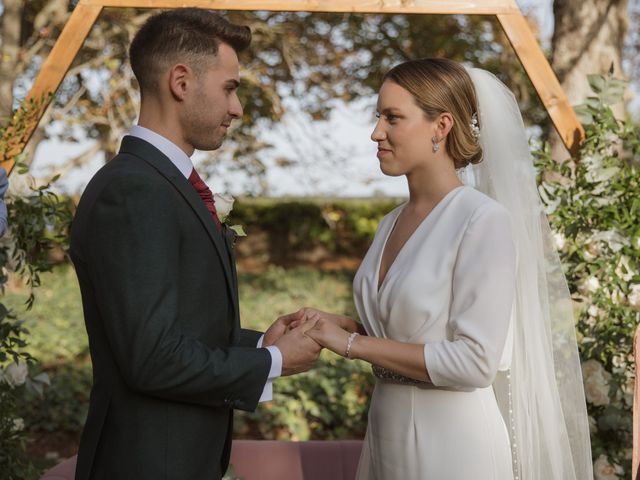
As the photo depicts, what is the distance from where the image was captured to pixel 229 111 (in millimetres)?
2359

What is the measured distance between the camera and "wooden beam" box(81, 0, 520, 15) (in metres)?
3.91

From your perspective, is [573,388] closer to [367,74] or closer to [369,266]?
[369,266]

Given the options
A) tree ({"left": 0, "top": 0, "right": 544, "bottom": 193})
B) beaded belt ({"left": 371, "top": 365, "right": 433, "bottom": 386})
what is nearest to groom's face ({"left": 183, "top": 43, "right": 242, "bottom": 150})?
beaded belt ({"left": 371, "top": 365, "right": 433, "bottom": 386})

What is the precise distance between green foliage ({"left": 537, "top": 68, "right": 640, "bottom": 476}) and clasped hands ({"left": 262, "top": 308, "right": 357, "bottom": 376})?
1656 millimetres

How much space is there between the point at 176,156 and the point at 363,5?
197cm

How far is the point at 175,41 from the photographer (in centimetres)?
227

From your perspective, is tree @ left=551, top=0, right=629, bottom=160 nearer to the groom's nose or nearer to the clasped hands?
the clasped hands

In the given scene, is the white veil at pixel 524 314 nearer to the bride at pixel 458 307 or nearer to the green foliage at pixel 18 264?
the bride at pixel 458 307

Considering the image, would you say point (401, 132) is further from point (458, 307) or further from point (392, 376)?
point (392, 376)

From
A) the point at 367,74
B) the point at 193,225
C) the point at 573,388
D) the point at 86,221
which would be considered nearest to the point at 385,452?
the point at 573,388

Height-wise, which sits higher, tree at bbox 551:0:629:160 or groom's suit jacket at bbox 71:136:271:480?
tree at bbox 551:0:629:160

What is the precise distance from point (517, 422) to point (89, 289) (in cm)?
152

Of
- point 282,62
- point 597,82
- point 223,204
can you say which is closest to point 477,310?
point 223,204

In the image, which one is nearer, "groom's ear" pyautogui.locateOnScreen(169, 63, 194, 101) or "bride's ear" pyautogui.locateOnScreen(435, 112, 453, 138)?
"groom's ear" pyautogui.locateOnScreen(169, 63, 194, 101)
